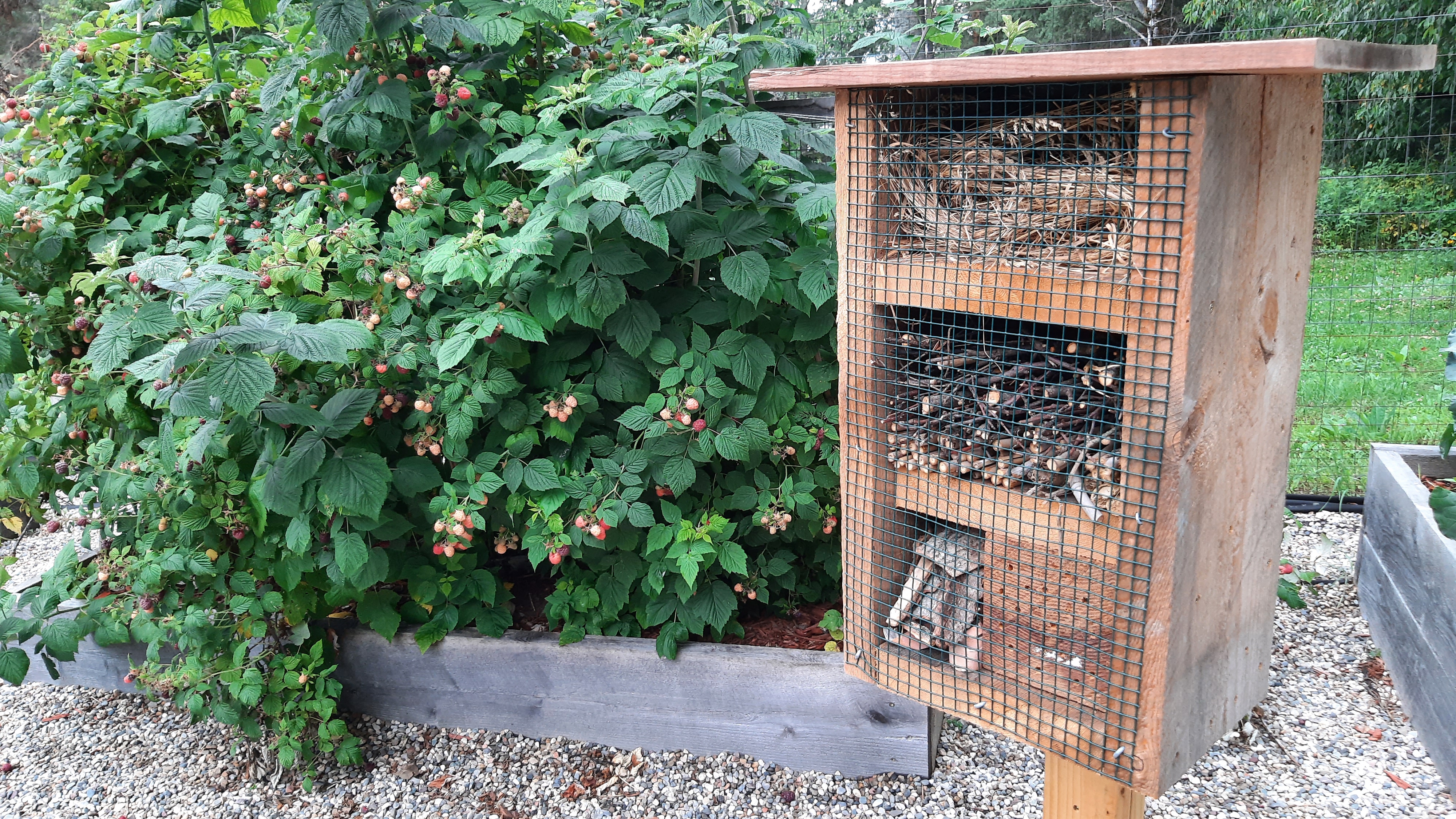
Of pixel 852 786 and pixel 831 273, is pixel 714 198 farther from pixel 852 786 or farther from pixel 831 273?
pixel 852 786

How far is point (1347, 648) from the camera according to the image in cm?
259

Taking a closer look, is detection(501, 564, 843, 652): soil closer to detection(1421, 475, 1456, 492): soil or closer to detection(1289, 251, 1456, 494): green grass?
detection(1421, 475, 1456, 492): soil

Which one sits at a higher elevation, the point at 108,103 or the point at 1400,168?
the point at 108,103

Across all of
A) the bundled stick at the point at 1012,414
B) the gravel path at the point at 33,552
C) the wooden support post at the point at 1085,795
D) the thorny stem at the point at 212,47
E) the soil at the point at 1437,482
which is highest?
the thorny stem at the point at 212,47

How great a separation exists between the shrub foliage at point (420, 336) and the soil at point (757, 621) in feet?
0.18

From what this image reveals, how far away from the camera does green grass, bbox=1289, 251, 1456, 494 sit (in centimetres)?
355

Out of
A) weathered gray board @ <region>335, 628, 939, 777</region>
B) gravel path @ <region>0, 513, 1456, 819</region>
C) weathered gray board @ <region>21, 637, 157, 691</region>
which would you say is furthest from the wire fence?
weathered gray board @ <region>21, 637, 157, 691</region>

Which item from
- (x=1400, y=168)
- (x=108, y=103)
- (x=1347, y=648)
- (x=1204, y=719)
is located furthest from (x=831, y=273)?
(x=1400, y=168)

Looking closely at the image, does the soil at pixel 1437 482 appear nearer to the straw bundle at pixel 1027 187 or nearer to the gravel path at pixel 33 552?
the straw bundle at pixel 1027 187

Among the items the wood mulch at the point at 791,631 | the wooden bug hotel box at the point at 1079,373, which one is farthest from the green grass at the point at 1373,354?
the wooden bug hotel box at the point at 1079,373

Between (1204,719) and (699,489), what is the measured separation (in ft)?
4.17

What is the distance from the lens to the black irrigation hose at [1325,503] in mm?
3324

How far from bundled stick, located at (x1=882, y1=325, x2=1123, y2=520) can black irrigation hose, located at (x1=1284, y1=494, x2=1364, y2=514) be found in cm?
246

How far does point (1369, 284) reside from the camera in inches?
151
